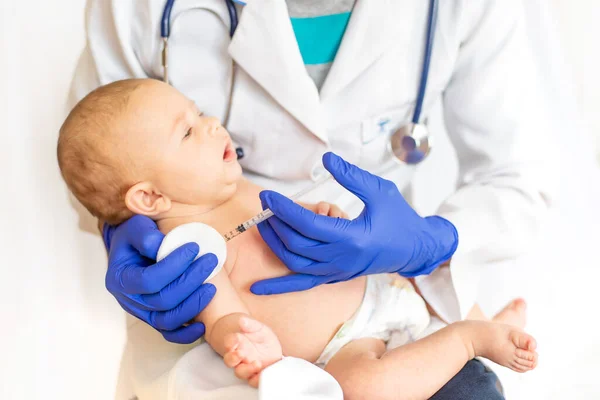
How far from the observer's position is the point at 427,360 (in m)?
0.94

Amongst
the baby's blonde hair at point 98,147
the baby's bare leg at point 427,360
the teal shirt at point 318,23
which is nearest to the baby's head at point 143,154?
the baby's blonde hair at point 98,147

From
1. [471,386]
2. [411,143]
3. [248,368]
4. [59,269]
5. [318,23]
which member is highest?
[318,23]

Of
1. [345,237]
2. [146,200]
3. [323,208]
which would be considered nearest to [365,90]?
[323,208]

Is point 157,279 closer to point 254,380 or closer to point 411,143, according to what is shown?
point 254,380

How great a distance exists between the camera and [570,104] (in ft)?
5.47

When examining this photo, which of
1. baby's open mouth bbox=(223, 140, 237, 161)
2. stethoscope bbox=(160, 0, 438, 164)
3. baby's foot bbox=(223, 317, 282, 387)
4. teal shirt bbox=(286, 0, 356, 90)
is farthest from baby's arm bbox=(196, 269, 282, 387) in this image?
teal shirt bbox=(286, 0, 356, 90)

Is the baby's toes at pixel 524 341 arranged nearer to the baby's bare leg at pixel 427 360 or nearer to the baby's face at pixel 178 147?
the baby's bare leg at pixel 427 360

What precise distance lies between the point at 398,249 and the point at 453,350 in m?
0.18

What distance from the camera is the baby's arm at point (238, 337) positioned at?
33.9 inches

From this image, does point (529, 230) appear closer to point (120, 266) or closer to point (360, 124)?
point (360, 124)

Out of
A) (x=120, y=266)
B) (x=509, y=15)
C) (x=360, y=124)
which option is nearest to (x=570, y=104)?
(x=509, y=15)

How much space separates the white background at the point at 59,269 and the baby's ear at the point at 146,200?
1.80ft

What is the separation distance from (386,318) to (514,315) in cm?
30

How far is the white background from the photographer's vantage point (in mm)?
1434
